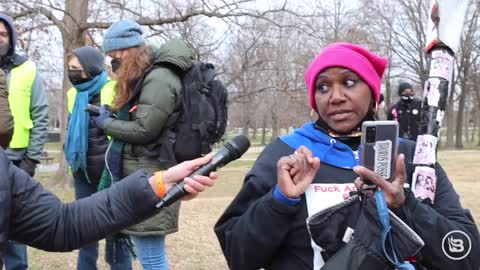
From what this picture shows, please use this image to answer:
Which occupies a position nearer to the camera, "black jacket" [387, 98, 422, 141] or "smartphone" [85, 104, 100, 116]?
"smartphone" [85, 104, 100, 116]

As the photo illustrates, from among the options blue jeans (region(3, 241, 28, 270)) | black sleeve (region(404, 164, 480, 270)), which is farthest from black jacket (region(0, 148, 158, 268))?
blue jeans (region(3, 241, 28, 270))

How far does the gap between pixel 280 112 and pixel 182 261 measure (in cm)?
3548

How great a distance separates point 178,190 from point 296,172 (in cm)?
42

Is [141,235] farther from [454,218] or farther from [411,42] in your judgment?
[411,42]

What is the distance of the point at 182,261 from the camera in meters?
5.41

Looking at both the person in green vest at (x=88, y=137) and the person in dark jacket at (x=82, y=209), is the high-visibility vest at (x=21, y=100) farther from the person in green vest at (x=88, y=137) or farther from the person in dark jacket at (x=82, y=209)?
the person in dark jacket at (x=82, y=209)

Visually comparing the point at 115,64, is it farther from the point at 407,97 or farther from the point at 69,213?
the point at 407,97

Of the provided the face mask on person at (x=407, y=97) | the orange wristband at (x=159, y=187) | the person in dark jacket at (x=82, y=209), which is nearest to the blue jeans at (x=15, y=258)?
the person in dark jacket at (x=82, y=209)

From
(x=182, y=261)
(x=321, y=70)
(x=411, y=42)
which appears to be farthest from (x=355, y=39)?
(x=321, y=70)

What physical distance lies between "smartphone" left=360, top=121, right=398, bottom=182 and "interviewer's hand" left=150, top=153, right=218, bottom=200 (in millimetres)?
559

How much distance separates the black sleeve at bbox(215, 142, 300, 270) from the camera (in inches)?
71.4

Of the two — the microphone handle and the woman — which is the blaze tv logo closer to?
the microphone handle

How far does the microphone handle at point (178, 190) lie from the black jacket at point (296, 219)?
6.9 inches

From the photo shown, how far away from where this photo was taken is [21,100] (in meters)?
4.12
